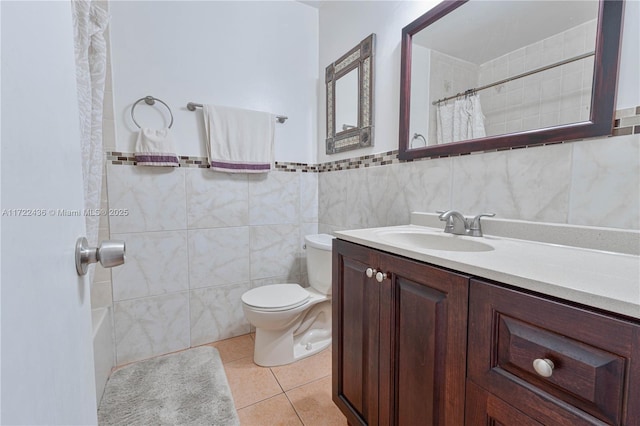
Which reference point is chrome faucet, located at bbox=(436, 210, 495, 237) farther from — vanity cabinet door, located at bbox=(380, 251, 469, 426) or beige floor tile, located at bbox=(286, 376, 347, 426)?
beige floor tile, located at bbox=(286, 376, 347, 426)

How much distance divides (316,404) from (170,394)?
74cm

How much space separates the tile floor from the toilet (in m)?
0.07

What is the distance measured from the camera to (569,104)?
894 mm

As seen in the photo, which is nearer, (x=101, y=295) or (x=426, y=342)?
(x=426, y=342)

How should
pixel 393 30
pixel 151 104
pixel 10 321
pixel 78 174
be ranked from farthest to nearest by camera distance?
pixel 151 104, pixel 393 30, pixel 78 174, pixel 10 321

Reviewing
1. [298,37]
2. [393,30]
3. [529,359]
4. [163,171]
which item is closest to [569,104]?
[529,359]

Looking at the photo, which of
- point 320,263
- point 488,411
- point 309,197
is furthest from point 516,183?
point 309,197

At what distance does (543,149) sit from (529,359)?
744mm

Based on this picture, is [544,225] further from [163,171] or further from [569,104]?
[163,171]

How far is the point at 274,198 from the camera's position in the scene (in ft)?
6.77

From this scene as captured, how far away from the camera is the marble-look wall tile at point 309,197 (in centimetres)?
217

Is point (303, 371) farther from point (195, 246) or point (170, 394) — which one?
point (195, 246)

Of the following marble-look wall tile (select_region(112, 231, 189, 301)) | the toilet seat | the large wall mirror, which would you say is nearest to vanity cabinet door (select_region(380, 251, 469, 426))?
the large wall mirror

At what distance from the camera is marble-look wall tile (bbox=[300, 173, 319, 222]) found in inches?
85.4
